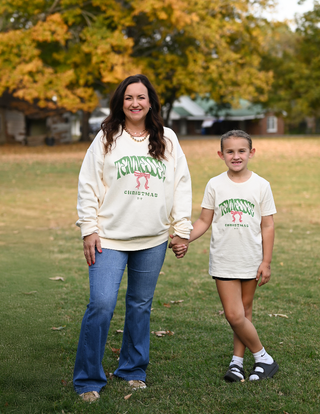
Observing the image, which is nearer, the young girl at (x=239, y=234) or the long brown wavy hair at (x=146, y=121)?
the long brown wavy hair at (x=146, y=121)

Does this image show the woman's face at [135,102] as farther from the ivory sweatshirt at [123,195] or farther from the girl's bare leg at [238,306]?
the girl's bare leg at [238,306]

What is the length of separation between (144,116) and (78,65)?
1025 inches

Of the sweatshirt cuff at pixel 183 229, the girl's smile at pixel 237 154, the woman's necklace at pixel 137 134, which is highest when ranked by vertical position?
the woman's necklace at pixel 137 134

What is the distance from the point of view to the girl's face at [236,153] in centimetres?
377

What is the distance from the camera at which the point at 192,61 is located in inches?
1171

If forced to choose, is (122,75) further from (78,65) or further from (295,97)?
(295,97)

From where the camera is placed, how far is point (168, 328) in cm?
517

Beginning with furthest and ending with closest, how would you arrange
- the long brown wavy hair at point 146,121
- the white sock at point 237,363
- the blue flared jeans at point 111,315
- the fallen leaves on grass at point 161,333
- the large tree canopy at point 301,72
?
1. the large tree canopy at point 301,72
2. the fallen leaves on grass at point 161,333
3. the white sock at point 237,363
4. the long brown wavy hair at point 146,121
5. the blue flared jeans at point 111,315

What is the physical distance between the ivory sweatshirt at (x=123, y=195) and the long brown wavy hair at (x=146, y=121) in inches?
1.7

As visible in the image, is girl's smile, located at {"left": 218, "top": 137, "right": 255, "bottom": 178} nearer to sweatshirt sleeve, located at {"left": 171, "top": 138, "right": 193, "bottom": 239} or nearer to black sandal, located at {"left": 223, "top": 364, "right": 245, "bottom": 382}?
sweatshirt sleeve, located at {"left": 171, "top": 138, "right": 193, "bottom": 239}

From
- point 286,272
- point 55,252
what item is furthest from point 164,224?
point 55,252

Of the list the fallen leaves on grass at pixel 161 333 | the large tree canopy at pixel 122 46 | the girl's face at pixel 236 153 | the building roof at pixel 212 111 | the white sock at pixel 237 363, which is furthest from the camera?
the building roof at pixel 212 111

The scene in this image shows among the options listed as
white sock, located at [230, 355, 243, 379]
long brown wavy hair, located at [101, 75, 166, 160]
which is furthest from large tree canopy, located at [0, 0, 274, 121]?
white sock, located at [230, 355, 243, 379]

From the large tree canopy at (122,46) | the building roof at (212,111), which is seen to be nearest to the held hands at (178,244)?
the large tree canopy at (122,46)
